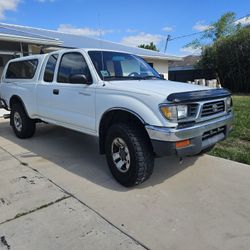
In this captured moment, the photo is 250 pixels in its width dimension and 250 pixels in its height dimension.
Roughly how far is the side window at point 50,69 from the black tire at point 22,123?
1.28 meters

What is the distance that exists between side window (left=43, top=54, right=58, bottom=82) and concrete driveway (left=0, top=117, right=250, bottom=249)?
1494 mm

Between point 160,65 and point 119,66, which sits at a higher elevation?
point 160,65

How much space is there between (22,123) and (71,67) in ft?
7.78

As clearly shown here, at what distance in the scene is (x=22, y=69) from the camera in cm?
657

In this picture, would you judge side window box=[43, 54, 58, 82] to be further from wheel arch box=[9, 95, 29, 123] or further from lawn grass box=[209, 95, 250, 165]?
lawn grass box=[209, 95, 250, 165]

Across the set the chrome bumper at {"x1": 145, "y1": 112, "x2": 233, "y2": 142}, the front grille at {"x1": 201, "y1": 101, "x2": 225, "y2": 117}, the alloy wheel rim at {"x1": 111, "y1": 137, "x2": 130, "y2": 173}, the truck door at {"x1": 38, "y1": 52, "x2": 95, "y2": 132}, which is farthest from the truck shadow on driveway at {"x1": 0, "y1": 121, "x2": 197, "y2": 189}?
the front grille at {"x1": 201, "y1": 101, "x2": 225, "y2": 117}

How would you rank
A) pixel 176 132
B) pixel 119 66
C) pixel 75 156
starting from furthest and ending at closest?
1. pixel 75 156
2. pixel 119 66
3. pixel 176 132

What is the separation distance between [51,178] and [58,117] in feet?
4.55

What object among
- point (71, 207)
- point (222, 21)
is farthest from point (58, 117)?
point (222, 21)

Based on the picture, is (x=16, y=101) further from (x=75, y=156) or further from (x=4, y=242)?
(x=4, y=242)

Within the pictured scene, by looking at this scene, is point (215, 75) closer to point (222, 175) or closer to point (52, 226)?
point (222, 175)

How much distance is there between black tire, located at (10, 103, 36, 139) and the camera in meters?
6.46

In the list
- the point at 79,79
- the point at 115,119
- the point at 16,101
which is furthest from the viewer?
the point at 16,101

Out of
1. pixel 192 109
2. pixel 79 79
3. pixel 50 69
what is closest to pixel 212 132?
pixel 192 109
